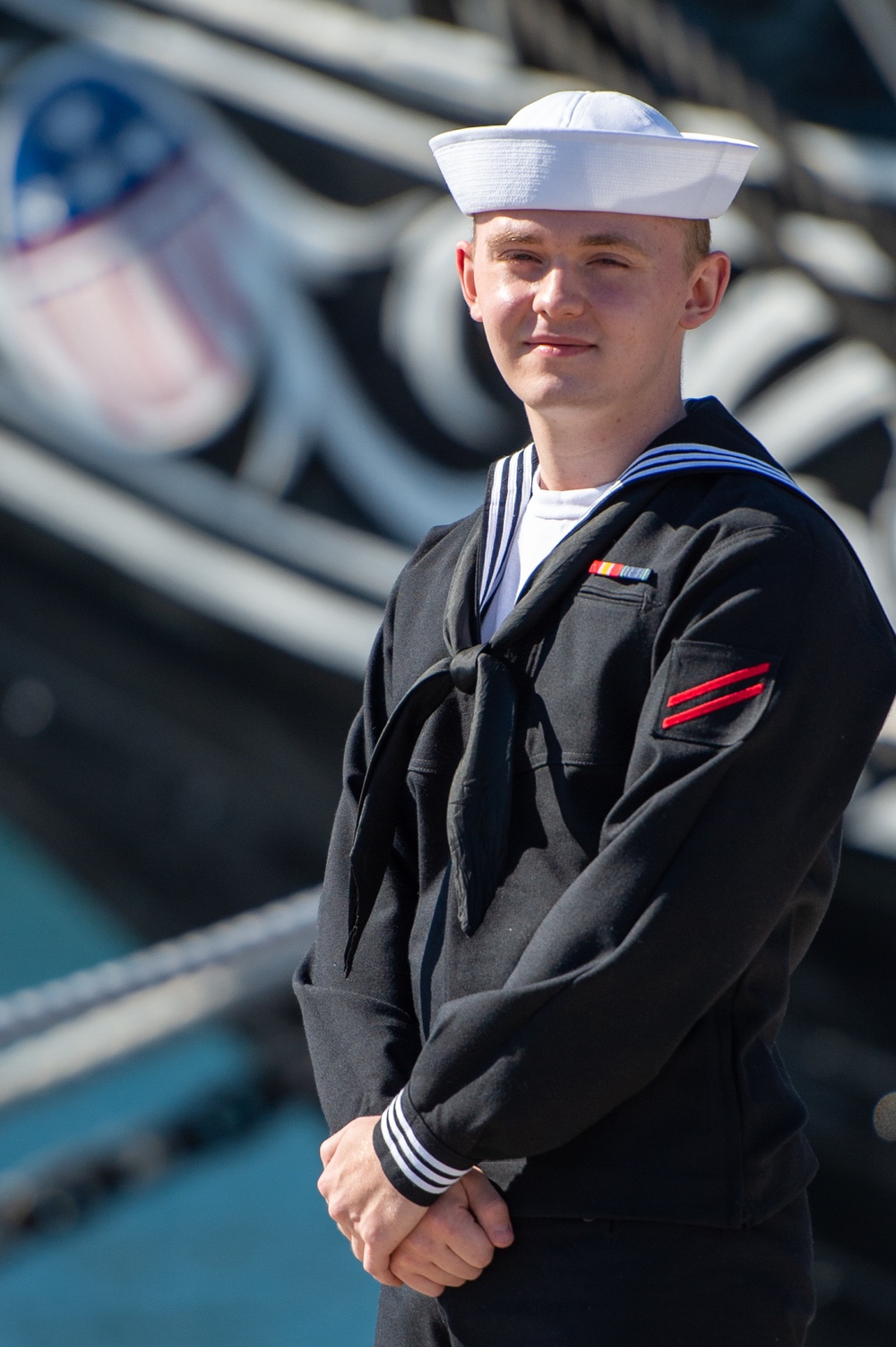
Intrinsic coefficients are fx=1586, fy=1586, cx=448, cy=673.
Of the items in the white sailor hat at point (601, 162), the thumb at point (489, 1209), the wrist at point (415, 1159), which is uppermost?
the white sailor hat at point (601, 162)

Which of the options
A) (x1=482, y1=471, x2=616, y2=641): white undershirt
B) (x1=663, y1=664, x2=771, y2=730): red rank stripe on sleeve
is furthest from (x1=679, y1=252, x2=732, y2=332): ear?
(x1=663, y1=664, x2=771, y2=730): red rank stripe on sleeve

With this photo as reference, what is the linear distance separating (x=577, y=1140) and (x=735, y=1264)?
104mm

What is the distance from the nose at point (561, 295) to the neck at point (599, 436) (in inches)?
2.3

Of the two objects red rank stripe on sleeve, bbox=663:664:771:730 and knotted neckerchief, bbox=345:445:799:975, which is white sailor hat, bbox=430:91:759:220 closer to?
knotted neckerchief, bbox=345:445:799:975

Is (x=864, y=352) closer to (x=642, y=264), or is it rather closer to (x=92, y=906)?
(x=642, y=264)

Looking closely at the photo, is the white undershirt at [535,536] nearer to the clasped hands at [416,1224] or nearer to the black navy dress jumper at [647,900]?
the black navy dress jumper at [647,900]

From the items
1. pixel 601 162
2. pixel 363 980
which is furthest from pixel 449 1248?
pixel 601 162

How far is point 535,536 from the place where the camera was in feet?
3.12

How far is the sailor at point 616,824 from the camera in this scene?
806 millimetres

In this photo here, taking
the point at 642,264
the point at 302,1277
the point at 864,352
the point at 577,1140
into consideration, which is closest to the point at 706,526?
the point at 642,264

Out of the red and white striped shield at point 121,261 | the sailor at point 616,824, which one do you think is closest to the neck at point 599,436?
the sailor at point 616,824

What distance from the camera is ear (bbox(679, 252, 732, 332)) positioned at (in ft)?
2.93

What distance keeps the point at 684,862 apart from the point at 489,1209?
22 cm

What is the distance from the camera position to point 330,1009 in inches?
38.4
